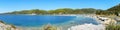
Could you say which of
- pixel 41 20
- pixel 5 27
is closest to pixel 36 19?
pixel 41 20

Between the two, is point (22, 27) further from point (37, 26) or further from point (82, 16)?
point (82, 16)

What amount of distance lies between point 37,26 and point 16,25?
0.35m

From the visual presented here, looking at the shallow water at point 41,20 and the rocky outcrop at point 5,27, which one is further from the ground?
the shallow water at point 41,20

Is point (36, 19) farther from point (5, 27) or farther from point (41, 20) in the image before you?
point (5, 27)

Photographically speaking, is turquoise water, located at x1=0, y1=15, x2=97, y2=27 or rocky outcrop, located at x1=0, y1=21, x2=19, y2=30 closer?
turquoise water, located at x1=0, y1=15, x2=97, y2=27

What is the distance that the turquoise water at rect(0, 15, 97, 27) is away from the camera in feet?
18.6

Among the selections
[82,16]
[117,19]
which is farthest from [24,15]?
[117,19]

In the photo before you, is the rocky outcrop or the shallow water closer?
the shallow water

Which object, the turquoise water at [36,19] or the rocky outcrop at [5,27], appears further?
the rocky outcrop at [5,27]

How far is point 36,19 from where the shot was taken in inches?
226

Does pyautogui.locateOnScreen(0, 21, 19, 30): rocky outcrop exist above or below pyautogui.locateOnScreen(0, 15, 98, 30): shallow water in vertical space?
below

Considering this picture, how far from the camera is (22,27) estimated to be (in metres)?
5.81

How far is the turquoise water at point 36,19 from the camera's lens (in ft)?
18.6

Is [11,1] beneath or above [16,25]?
above
